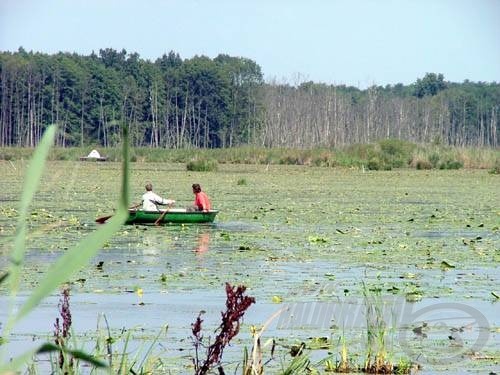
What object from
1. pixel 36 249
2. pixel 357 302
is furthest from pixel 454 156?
pixel 357 302

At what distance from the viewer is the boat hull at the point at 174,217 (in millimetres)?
17938

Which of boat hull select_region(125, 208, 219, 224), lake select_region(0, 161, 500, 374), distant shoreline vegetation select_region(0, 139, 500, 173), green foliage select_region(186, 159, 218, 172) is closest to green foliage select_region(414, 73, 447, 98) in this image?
distant shoreline vegetation select_region(0, 139, 500, 173)

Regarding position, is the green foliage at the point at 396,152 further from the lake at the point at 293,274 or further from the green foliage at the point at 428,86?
the green foliage at the point at 428,86

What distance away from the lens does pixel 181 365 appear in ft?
21.3

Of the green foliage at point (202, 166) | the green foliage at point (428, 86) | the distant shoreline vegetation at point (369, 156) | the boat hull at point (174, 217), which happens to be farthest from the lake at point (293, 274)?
the green foliage at point (428, 86)

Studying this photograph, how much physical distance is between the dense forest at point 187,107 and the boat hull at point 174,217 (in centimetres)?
6023

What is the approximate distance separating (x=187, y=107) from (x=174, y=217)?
241ft

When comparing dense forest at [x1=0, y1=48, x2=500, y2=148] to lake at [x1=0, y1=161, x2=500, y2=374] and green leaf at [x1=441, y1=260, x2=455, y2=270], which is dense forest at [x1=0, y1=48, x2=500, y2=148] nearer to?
lake at [x1=0, y1=161, x2=500, y2=374]

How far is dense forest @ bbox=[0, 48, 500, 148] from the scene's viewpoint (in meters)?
83.2

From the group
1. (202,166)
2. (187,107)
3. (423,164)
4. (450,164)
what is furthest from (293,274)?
(187,107)

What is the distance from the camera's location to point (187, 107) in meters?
91.2

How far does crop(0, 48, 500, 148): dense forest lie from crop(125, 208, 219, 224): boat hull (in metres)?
60.2

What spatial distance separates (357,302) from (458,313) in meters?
0.93

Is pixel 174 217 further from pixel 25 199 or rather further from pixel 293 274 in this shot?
pixel 25 199
